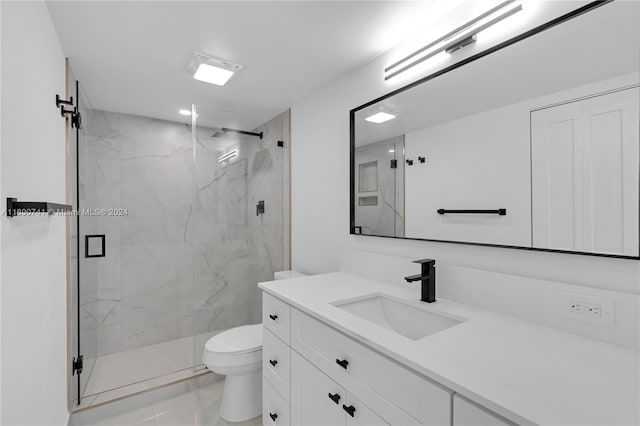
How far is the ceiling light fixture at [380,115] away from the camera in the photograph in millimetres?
1780

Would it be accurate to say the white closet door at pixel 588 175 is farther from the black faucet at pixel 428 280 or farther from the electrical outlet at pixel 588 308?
the black faucet at pixel 428 280

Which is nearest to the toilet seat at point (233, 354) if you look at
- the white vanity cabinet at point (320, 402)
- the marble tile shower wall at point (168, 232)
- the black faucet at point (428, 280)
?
the marble tile shower wall at point (168, 232)

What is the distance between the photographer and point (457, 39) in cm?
142

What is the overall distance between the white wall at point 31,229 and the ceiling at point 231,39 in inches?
9.0

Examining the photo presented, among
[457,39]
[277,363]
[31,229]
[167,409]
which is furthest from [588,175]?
[167,409]

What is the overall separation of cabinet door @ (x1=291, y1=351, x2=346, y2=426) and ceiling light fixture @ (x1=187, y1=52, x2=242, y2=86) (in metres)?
1.79

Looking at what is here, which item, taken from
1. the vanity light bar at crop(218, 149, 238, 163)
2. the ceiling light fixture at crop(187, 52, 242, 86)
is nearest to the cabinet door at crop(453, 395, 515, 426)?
the ceiling light fixture at crop(187, 52, 242, 86)

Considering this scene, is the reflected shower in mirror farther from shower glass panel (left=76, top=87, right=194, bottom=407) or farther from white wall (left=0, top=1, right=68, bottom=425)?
shower glass panel (left=76, top=87, right=194, bottom=407)

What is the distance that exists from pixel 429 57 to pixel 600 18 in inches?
26.5

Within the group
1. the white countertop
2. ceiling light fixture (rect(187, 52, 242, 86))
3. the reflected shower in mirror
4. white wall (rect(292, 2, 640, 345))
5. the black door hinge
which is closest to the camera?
the white countertop

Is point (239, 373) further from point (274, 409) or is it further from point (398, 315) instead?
point (398, 315)

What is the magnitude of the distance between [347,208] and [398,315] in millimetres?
841

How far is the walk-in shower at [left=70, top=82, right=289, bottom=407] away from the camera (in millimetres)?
2521

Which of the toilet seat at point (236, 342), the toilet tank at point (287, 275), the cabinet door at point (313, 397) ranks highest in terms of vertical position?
the toilet tank at point (287, 275)
